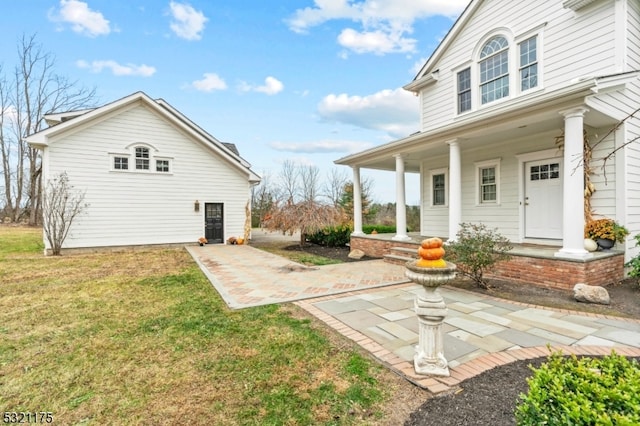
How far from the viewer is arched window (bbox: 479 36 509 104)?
8.55m

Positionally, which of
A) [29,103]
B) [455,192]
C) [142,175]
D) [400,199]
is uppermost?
[29,103]

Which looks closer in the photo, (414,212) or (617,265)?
(617,265)

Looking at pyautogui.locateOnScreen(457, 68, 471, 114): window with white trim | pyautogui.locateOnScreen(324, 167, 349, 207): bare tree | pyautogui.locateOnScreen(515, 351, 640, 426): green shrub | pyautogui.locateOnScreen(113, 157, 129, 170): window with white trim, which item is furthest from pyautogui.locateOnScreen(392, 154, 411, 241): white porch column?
pyautogui.locateOnScreen(324, 167, 349, 207): bare tree

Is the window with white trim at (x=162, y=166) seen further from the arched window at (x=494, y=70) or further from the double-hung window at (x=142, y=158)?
the arched window at (x=494, y=70)

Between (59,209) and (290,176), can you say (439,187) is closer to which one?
(59,209)

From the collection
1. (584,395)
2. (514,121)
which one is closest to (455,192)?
(514,121)

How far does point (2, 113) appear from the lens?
2481 centimetres

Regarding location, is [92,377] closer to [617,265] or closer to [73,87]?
[617,265]

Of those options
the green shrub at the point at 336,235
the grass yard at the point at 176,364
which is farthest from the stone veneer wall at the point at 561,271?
the green shrub at the point at 336,235

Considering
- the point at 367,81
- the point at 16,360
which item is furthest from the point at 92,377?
the point at 367,81

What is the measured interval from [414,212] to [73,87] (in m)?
27.5

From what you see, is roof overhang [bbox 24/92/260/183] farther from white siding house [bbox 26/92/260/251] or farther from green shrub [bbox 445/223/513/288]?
green shrub [bbox 445/223/513/288]

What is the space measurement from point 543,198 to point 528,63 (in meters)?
3.62

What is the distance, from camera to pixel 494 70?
880cm
